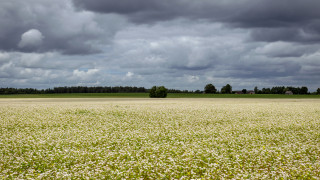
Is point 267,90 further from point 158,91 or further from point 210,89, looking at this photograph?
point 158,91

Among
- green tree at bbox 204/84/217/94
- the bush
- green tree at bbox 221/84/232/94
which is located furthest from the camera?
green tree at bbox 221/84/232/94

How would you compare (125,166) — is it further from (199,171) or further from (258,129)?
(258,129)

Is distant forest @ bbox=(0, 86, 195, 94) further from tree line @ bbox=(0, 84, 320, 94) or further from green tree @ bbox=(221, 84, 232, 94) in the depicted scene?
green tree @ bbox=(221, 84, 232, 94)

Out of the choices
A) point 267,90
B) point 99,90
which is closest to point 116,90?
point 99,90

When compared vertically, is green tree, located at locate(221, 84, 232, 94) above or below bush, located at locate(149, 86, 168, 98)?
above

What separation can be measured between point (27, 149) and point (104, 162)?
5.48 meters

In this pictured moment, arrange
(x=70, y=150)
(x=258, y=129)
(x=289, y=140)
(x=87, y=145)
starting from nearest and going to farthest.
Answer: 1. (x=70, y=150)
2. (x=87, y=145)
3. (x=289, y=140)
4. (x=258, y=129)

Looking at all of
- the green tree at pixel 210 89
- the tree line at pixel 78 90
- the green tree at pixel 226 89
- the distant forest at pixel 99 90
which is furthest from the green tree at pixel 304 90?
the tree line at pixel 78 90

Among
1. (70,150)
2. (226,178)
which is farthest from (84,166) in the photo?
(226,178)

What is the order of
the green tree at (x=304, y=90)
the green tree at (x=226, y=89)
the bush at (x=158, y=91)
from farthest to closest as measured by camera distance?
the green tree at (x=226, y=89)
the green tree at (x=304, y=90)
the bush at (x=158, y=91)

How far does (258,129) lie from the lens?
21531 mm

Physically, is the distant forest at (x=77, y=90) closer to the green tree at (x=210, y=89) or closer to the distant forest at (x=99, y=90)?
the distant forest at (x=99, y=90)

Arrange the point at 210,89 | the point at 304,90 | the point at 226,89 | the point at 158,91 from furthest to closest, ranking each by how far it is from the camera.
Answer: the point at 226,89
the point at 304,90
the point at 210,89
the point at 158,91

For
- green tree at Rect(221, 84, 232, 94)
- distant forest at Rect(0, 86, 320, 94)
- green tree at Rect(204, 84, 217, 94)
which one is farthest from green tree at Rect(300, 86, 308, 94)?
green tree at Rect(204, 84, 217, 94)
